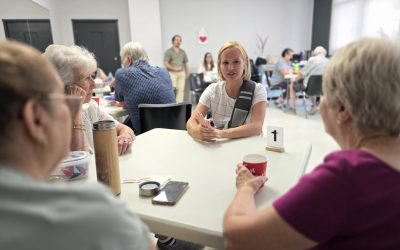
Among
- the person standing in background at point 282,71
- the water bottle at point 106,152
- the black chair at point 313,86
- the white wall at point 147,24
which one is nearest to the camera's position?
the water bottle at point 106,152

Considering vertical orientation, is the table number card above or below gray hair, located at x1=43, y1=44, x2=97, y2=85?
below

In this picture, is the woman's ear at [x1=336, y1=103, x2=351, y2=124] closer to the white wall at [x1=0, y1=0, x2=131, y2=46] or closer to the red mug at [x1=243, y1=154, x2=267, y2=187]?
the red mug at [x1=243, y1=154, x2=267, y2=187]

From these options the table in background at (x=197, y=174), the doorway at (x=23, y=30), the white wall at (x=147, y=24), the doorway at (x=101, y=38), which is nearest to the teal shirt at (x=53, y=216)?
the table in background at (x=197, y=174)

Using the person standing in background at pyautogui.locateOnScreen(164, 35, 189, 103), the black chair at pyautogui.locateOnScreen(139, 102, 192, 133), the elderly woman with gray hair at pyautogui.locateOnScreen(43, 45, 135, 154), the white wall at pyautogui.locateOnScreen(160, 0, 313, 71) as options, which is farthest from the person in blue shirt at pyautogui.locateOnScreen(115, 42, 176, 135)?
the white wall at pyautogui.locateOnScreen(160, 0, 313, 71)

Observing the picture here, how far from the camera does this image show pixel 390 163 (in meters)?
0.71

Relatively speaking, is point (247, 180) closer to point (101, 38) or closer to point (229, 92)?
point (229, 92)

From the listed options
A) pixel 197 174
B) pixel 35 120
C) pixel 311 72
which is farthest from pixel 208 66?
pixel 35 120

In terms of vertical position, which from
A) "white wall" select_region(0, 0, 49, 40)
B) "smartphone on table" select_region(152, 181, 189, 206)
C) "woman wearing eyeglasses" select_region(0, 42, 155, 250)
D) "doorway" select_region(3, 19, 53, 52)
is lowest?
"smartphone on table" select_region(152, 181, 189, 206)

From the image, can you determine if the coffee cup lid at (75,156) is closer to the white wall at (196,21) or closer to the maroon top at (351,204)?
the maroon top at (351,204)

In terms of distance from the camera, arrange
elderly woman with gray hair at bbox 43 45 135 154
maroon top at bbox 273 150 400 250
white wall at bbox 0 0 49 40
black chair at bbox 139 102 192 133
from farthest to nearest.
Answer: white wall at bbox 0 0 49 40
black chair at bbox 139 102 192 133
elderly woman with gray hair at bbox 43 45 135 154
maroon top at bbox 273 150 400 250

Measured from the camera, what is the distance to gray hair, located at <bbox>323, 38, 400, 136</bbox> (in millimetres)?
716

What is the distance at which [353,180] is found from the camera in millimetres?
664

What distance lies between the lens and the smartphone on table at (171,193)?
101 cm

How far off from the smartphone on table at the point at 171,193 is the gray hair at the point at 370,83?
0.58m
